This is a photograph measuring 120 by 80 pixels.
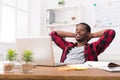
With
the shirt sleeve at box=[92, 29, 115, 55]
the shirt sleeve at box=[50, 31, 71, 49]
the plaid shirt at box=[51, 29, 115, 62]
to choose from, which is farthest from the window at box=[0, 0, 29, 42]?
the shirt sleeve at box=[92, 29, 115, 55]

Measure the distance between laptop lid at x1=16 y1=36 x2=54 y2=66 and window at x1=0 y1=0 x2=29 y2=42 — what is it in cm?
195

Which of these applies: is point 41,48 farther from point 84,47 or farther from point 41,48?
point 84,47

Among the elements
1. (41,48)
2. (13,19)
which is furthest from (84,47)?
(13,19)

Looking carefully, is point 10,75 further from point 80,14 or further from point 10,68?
point 80,14

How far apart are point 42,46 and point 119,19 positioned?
2.39m

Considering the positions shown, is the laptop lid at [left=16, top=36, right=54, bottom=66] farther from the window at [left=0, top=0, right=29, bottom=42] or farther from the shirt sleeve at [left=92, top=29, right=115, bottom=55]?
the window at [left=0, top=0, right=29, bottom=42]

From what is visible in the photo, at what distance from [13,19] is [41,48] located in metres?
2.43

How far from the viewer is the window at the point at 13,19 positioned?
144 inches

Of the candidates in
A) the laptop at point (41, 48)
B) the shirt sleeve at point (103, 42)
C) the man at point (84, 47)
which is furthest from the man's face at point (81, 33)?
the laptop at point (41, 48)

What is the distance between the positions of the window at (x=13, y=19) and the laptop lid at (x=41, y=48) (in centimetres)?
195

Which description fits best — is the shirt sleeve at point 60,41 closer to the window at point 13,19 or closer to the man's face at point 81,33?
the man's face at point 81,33

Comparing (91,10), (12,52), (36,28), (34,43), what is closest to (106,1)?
(91,10)

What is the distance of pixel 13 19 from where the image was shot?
3916 millimetres

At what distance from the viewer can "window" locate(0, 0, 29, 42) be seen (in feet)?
12.0
